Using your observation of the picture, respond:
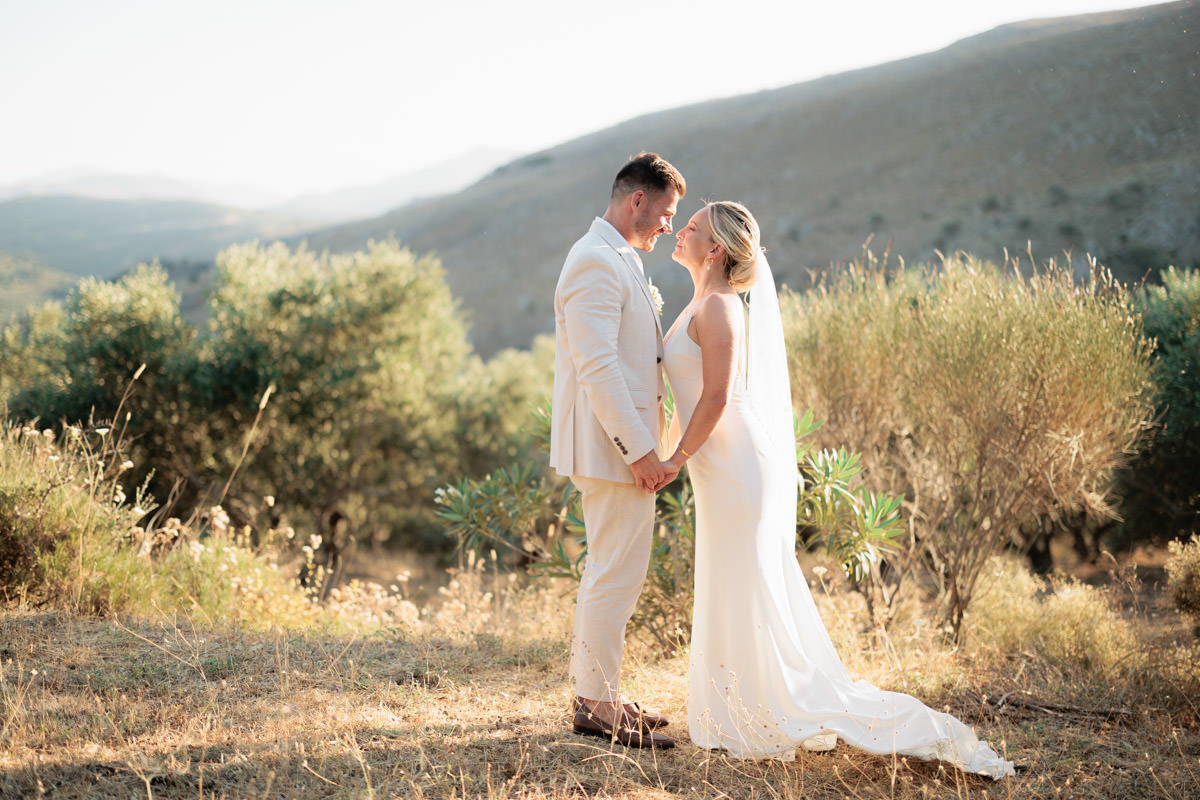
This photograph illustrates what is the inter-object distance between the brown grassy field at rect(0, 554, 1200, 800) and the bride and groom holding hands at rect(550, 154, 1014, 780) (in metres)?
0.17

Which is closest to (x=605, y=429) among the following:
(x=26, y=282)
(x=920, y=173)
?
(x=920, y=173)

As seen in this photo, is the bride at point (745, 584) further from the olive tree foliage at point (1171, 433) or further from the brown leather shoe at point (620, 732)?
the olive tree foliage at point (1171, 433)

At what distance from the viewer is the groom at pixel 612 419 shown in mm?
3289

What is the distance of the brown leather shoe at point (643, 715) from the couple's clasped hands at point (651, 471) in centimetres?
103

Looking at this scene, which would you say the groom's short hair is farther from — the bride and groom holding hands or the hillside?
the hillside

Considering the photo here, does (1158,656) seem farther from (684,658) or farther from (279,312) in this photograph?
(279,312)

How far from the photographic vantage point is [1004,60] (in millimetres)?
38219

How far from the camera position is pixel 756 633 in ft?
11.4

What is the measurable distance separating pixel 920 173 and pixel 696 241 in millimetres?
36521

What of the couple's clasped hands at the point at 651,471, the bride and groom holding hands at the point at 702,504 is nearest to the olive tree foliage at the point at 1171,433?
the bride and groom holding hands at the point at 702,504

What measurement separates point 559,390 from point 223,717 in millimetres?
2022

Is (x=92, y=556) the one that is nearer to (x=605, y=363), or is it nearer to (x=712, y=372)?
(x=605, y=363)

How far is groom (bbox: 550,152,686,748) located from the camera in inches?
129

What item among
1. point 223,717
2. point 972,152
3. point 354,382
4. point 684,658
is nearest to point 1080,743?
point 684,658
